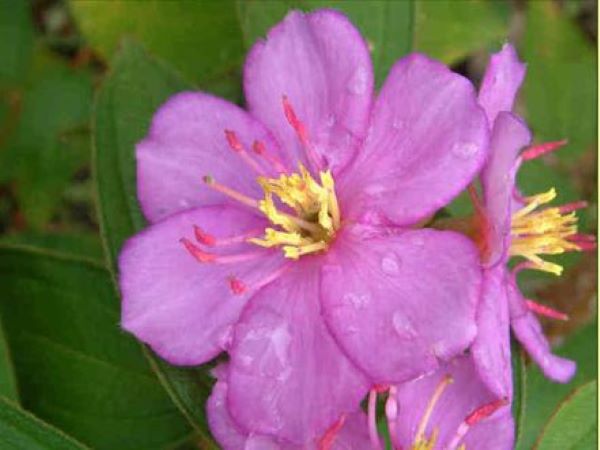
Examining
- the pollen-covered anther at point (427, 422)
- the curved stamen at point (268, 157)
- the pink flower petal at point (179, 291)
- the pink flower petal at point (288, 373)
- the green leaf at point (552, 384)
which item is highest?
the curved stamen at point (268, 157)

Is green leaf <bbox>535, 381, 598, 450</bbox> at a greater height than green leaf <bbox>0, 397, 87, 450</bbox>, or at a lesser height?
lesser

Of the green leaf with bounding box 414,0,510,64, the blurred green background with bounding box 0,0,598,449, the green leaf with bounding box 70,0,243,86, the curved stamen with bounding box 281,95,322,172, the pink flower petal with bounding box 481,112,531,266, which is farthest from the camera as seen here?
the green leaf with bounding box 414,0,510,64

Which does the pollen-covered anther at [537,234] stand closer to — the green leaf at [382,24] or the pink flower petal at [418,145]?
the pink flower petal at [418,145]

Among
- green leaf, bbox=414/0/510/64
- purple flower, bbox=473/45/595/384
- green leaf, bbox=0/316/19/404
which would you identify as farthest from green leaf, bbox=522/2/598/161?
green leaf, bbox=0/316/19/404

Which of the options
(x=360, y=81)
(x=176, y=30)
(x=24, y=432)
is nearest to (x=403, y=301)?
(x=360, y=81)

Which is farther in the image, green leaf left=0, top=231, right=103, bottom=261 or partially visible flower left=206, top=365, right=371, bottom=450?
green leaf left=0, top=231, right=103, bottom=261

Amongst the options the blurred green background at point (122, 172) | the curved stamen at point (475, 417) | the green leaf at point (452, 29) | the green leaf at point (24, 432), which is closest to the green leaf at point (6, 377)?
the blurred green background at point (122, 172)

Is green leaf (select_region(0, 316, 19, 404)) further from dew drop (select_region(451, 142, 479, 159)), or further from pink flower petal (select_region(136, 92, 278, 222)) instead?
dew drop (select_region(451, 142, 479, 159))

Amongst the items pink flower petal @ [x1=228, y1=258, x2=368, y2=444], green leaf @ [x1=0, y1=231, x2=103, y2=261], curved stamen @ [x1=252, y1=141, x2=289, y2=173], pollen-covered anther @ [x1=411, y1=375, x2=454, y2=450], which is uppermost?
curved stamen @ [x1=252, y1=141, x2=289, y2=173]
